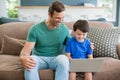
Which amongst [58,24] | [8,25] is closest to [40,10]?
[8,25]

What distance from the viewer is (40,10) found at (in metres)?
5.59

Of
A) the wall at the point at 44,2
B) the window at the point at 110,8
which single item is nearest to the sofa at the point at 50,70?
the wall at the point at 44,2

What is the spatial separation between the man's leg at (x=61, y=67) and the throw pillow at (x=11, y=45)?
744mm

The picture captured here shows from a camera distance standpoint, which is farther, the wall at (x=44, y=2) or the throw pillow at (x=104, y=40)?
the wall at (x=44, y=2)

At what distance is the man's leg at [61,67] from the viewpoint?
2.13 meters

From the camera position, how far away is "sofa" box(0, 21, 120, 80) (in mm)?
2305

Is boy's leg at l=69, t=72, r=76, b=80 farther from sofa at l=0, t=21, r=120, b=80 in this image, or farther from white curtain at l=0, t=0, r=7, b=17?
white curtain at l=0, t=0, r=7, b=17

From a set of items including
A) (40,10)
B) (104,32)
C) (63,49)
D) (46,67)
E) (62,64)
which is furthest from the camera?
(40,10)

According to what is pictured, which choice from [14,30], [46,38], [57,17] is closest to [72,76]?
[46,38]

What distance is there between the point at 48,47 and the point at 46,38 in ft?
0.32

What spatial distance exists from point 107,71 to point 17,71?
35.5 inches

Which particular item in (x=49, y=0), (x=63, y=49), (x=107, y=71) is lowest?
(x=107, y=71)

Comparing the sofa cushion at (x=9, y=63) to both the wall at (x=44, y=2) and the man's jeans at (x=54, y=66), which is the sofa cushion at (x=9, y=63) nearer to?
the man's jeans at (x=54, y=66)

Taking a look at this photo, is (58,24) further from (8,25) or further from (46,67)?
A: (8,25)
